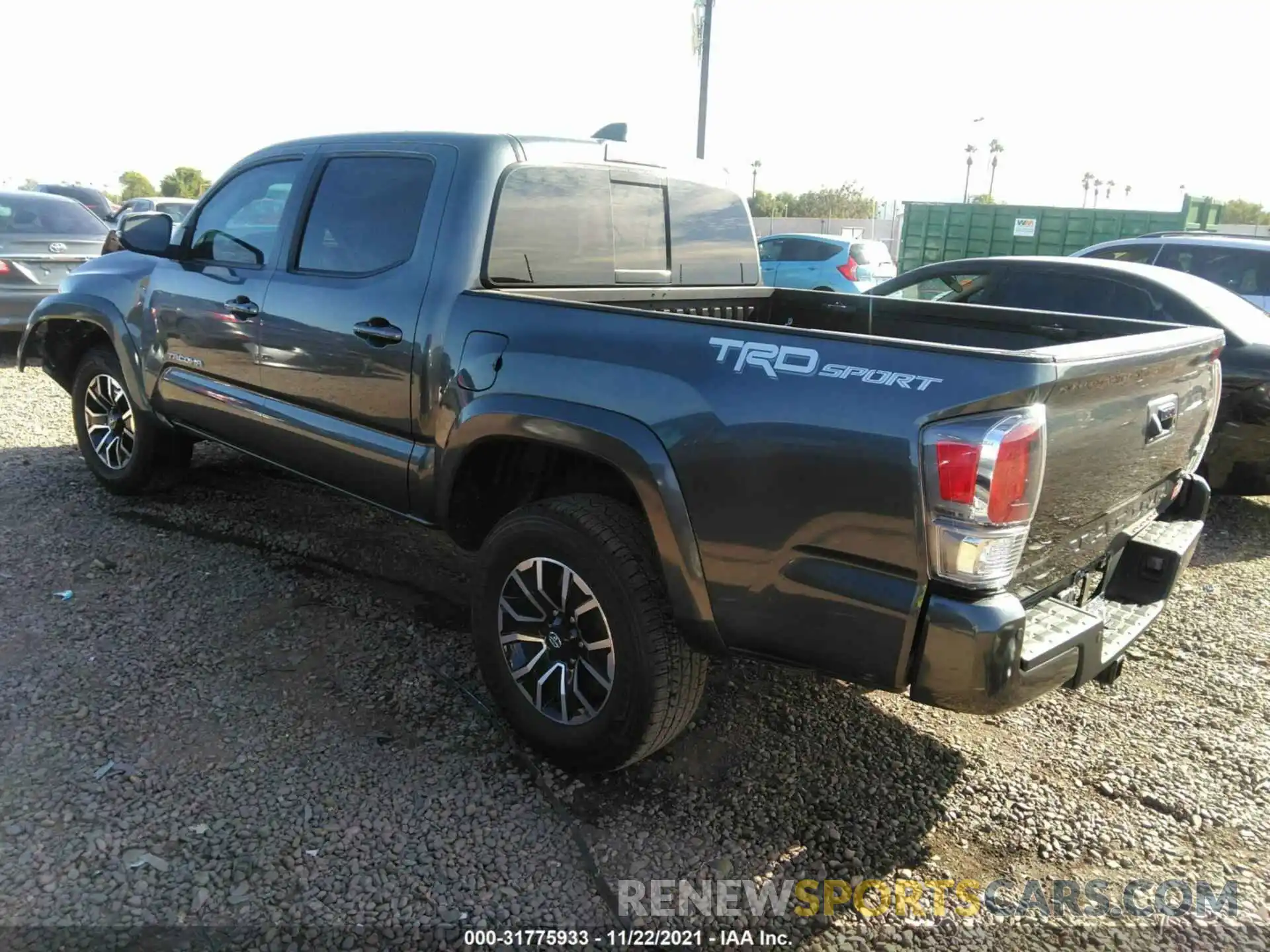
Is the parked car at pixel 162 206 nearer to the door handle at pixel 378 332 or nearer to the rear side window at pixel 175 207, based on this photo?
the rear side window at pixel 175 207

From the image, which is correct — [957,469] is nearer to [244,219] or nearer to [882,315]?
[882,315]

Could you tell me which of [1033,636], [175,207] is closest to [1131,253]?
[1033,636]

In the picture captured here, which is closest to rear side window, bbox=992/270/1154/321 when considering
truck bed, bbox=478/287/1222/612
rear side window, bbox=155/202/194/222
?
truck bed, bbox=478/287/1222/612

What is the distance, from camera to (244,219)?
4.25 meters

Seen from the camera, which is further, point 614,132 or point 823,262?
point 823,262

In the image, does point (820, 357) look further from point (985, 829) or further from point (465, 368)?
point (985, 829)

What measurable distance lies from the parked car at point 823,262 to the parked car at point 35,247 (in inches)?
349

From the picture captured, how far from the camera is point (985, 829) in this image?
2.77m

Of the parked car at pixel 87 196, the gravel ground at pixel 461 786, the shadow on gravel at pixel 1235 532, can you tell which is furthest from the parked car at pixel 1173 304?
the parked car at pixel 87 196

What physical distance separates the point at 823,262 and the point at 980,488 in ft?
40.4

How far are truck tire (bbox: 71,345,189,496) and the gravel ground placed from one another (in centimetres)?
90

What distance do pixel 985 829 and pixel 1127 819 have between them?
1.54 feet

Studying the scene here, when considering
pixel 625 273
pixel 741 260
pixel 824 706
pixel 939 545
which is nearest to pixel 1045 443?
pixel 939 545

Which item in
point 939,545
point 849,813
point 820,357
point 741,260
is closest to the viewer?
point 939,545
